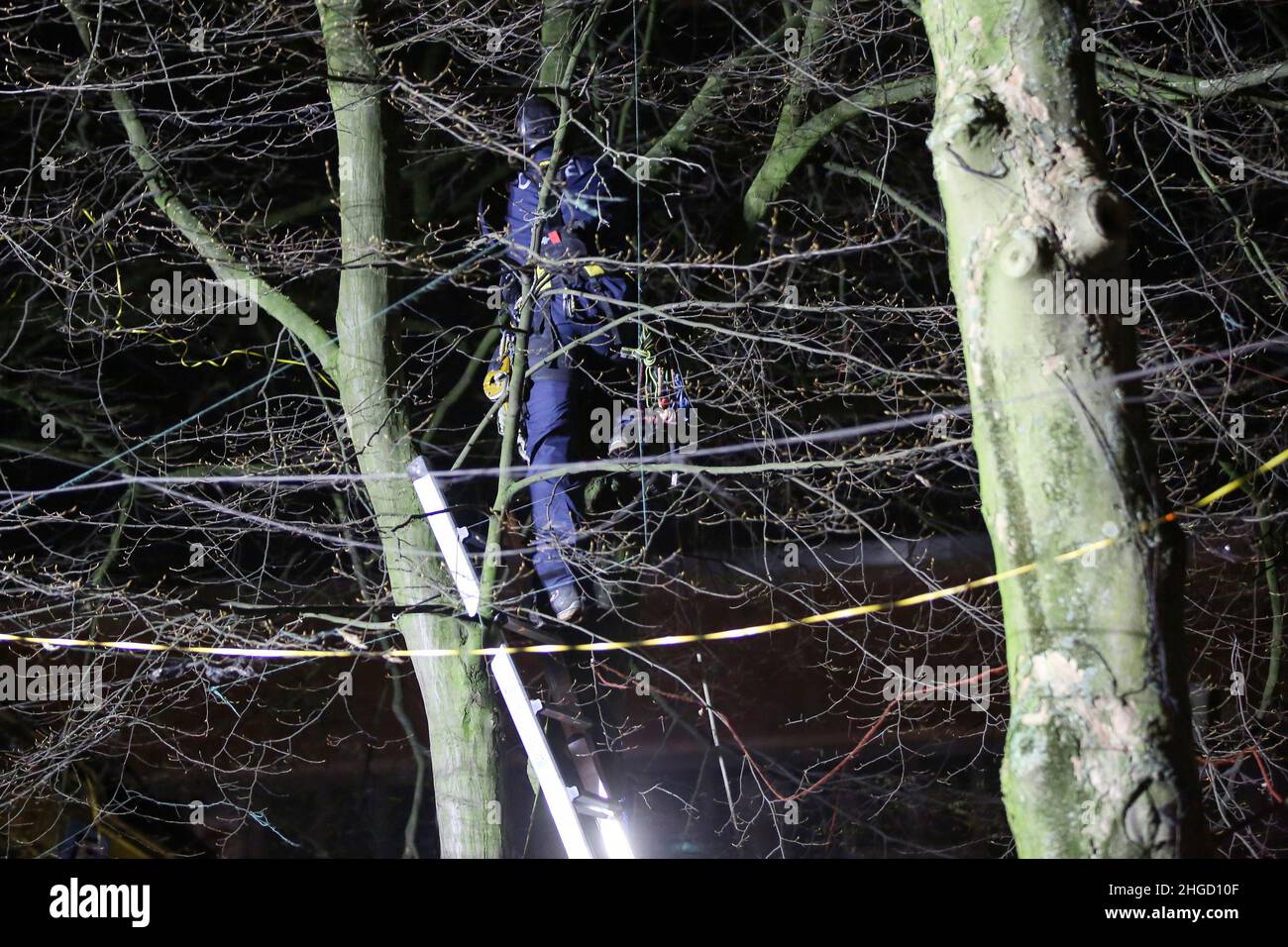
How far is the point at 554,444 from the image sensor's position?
627 centimetres

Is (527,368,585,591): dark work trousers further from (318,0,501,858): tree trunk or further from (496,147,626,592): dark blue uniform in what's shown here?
(318,0,501,858): tree trunk

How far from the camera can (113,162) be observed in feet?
25.6

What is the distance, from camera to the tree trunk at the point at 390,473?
598cm

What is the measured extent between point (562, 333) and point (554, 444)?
542 millimetres

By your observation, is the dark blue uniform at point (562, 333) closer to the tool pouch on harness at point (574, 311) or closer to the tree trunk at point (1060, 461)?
the tool pouch on harness at point (574, 311)

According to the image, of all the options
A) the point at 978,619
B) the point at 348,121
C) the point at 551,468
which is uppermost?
the point at 348,121

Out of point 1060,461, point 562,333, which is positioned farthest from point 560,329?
point 1060,461

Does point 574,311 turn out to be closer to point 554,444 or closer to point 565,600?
point 554,444

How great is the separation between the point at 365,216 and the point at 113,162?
8.91 feet

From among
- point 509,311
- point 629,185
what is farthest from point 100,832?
point 629,185

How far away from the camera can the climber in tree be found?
18.5 ft

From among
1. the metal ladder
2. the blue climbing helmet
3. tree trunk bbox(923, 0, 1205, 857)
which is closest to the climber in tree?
the blue climbing helmet

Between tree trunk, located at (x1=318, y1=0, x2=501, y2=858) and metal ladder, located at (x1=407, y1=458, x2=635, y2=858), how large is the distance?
0.14 m
